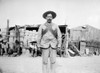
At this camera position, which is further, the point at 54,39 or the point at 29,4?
the point at 29,4

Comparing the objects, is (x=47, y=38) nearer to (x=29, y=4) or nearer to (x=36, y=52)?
(x=29, y=4)

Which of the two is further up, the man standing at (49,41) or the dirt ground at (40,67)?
the man standing at (49,41)

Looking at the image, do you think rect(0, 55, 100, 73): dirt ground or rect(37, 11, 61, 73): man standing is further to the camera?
rect(0, 55, 100, 73): dirt ground

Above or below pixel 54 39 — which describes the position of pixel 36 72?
below

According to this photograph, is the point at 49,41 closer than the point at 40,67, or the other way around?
the point at 49,41

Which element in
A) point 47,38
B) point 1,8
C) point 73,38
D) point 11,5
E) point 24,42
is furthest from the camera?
point 73,38

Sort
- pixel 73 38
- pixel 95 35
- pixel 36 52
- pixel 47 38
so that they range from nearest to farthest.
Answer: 1. pixel 47 38
2. pixel 36 52
3. pixel 73 38
4. pixel 95 35

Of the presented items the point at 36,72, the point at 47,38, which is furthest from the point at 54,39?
the point at 36,72

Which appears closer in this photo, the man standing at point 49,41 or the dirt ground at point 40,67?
the man standing at point 49,41

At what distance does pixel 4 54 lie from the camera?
41.5ft

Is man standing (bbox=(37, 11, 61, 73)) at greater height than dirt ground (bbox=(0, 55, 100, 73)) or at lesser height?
greater

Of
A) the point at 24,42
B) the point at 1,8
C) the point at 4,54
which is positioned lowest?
the point at 4,54

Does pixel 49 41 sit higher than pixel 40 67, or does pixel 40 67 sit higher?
pixel 49 41

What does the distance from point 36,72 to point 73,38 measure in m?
17.3
